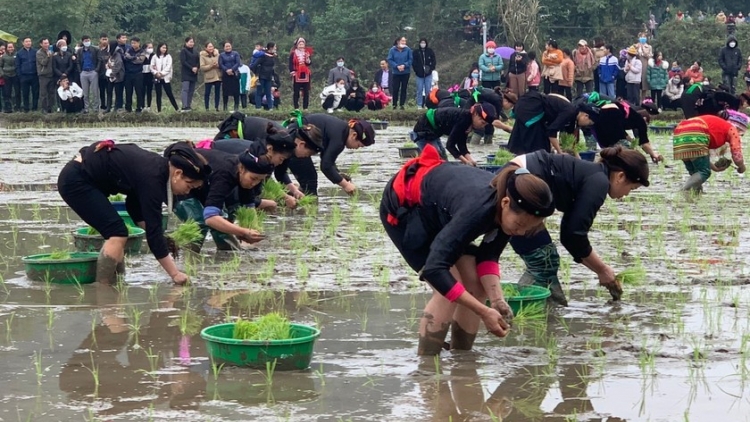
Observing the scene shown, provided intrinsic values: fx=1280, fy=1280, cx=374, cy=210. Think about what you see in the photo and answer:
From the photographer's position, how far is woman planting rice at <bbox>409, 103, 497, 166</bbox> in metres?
12.7

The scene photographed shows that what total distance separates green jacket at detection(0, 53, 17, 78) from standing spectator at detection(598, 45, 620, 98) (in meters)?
12.4

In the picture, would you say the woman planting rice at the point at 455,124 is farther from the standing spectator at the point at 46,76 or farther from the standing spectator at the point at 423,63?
the standing spectator at the point at 423,63

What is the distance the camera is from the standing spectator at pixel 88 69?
83.3ft

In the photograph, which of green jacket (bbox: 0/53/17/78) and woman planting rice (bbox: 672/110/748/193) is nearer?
woman planting rice (bbox: 672/110/748/193)

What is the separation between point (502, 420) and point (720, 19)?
1440 inches

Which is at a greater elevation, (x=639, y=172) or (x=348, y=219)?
(x=639, y=172)

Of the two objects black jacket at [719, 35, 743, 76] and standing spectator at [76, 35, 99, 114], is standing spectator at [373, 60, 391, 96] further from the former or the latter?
black jacket at [719, 35, 743, 76]

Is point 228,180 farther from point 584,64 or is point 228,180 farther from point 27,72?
point 584,64

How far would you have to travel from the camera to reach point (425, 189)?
6.14 m

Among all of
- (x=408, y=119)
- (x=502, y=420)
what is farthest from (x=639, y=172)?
(x=408, y=119)

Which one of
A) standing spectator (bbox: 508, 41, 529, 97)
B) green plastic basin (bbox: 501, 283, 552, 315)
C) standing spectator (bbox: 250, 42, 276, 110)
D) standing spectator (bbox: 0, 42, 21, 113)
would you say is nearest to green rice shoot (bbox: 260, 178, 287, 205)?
green plastic basin (bbox: 501, 283, 552, 315)

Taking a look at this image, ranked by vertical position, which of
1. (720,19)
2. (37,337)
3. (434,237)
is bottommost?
(37,337)

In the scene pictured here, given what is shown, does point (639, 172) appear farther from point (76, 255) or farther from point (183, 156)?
point (76, 255)

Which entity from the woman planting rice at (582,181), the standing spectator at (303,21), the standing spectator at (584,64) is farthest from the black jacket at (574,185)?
the standing spectator at (303,21)
